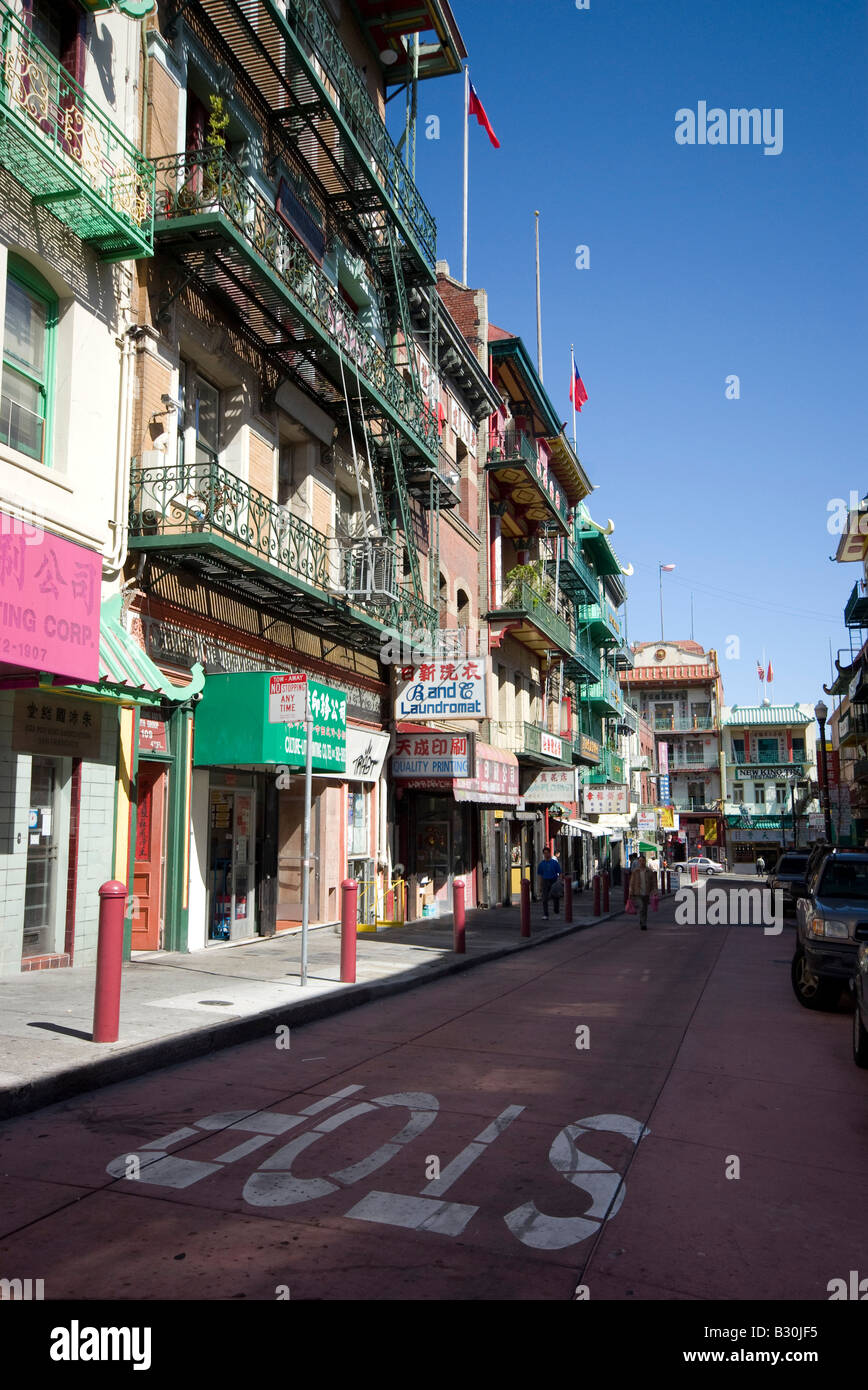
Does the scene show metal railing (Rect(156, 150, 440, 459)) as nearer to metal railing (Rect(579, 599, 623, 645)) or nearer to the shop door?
the shop door

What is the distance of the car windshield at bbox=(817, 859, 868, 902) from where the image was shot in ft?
38.7

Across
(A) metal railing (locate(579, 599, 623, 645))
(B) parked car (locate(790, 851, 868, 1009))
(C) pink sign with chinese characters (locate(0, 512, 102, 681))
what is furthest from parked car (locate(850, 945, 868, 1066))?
(A) metal railing (locate(579, 599, 623, 645))

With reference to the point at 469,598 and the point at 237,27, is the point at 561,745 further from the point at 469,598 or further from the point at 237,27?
the point at 237,27

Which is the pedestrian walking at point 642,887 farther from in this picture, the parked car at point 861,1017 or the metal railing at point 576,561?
the metal railing at point 576,561

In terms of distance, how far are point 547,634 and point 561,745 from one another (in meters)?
4.55

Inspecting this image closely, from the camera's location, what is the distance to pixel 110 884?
7.82 m

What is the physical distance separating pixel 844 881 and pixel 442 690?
10143 mm

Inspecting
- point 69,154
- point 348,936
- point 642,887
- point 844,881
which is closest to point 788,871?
point 642,887

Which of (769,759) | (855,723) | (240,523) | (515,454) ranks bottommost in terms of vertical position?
(769,759)

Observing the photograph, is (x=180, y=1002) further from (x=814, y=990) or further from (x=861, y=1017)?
(x=814, y=990)

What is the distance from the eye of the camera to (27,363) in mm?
11266

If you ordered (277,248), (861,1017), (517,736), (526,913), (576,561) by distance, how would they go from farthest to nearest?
1. (576,561)
2. (517,736)
3. (526,913)
4. (277,248)
5. (861,1017)

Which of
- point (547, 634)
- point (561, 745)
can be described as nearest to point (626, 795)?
point (561, 745)

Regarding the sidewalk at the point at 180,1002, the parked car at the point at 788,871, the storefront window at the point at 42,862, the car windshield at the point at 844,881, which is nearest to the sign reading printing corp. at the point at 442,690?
the sidewalk at the point at 180,1002
